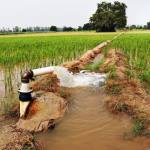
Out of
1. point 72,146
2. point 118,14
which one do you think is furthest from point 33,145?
point 118,14

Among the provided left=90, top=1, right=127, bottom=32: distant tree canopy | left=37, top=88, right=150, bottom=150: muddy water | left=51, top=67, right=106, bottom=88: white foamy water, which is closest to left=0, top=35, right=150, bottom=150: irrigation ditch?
left=37, top=88, right=150, bottom=150: muddy water

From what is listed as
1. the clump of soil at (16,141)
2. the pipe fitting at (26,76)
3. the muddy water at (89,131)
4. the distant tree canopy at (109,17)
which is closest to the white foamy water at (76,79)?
the muddy water at (89,131)

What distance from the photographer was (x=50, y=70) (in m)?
6.41

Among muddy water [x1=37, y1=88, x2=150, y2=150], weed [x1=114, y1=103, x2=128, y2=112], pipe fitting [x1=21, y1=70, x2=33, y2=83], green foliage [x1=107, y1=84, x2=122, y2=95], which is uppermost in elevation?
pipe fitting [x1=21, y1=70, x2=33, y2=83]

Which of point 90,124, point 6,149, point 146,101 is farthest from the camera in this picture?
point 146,101

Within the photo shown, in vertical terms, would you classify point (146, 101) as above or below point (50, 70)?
below

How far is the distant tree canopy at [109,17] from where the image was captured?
6311 cm

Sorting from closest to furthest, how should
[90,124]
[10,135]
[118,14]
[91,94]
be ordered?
[10,135]
[90,124]
[91,94]
[118,14]

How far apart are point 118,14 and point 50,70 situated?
59353 mm

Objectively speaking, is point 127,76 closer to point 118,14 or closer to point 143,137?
point 143,137

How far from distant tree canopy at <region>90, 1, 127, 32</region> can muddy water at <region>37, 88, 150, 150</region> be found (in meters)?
57.6

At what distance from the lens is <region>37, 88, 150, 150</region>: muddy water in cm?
439

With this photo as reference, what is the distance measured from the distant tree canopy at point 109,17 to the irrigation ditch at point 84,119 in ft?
186

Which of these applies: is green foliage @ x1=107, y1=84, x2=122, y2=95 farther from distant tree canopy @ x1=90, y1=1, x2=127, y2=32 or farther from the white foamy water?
distant tree canopy @ x1=90, y1=1, x2=127, y2=32
